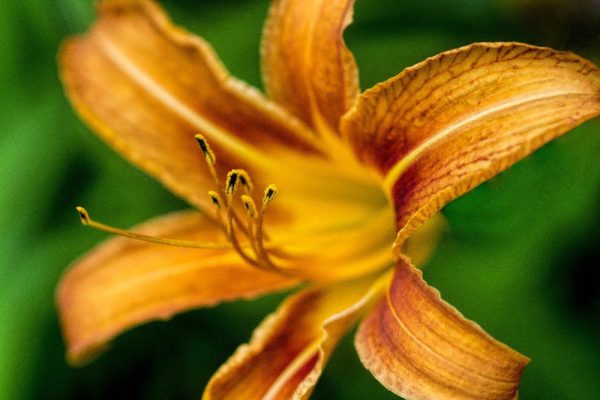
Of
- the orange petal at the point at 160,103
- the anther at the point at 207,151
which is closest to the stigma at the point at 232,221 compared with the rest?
the anther at the point at 207,151

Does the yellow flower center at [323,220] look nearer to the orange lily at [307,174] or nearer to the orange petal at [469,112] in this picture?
the orange lily at [307,174]

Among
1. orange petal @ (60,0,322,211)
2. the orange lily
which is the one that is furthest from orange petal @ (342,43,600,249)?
orange petal @ (60,0,322,211)

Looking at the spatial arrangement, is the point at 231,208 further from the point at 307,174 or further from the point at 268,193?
the point at 307,174

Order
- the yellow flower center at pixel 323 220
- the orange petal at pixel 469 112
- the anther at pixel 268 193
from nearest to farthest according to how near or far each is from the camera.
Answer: the orange petal at pixel 469 112 → the anther at pixel 268 193 → the yellow flower center at pixel 323 220

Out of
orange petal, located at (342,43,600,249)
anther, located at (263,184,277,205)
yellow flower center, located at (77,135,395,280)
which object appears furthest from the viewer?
yellow flower center, located at (77,135,395,280)

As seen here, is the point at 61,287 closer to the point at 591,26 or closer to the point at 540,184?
the point at 540,184

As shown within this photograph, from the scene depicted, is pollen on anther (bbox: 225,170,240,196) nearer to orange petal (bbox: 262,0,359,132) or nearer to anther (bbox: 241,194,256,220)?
anther (bbox: 241,194,256,220)

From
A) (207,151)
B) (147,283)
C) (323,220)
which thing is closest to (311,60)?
(207,151)
